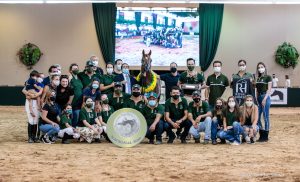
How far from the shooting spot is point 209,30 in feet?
69.3

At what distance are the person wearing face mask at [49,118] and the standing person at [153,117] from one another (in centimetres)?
163

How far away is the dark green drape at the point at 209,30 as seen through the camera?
68.6ft

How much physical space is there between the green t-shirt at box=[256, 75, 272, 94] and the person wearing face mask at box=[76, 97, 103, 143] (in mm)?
3113

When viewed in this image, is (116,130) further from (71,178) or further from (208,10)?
(208,10)

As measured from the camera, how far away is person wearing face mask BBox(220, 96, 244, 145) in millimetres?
8734

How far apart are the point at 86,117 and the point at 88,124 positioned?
15 cm

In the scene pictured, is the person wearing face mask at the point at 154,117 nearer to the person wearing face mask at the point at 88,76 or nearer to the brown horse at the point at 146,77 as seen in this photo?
the brown horse at the point at 146,77

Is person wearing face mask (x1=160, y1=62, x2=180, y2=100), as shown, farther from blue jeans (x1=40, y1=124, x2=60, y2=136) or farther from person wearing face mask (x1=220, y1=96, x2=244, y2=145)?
blue jeans (x1=40, y1=124, x2=60, y2=136)

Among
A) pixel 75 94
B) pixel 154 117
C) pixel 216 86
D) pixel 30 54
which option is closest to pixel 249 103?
pixel 216 86

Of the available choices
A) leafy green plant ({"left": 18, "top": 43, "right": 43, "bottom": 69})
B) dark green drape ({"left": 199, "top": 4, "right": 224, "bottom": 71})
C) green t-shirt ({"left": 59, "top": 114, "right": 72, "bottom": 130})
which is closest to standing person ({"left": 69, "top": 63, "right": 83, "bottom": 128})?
green t-shirt ({"left": 59, "top": 114, "right": 72, "bottom": 130})

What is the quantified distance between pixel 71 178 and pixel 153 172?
39.5 inches

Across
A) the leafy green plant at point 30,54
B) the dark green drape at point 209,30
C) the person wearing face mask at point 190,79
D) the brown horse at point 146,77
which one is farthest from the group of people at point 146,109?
the leafy green plant at point 30,54

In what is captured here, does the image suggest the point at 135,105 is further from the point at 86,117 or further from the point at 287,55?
the point at 287,55

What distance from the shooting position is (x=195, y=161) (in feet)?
21.9
